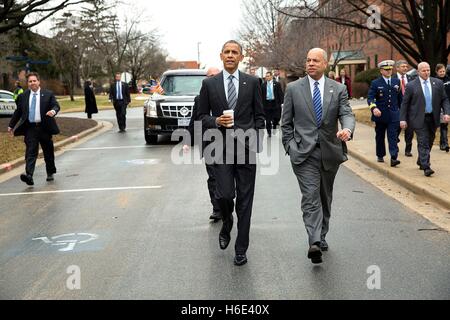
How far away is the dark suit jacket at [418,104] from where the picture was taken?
9867 millimetres

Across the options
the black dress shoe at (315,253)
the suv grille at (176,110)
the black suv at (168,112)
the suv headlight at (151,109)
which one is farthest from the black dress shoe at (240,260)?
the suv headlight at (151,109)

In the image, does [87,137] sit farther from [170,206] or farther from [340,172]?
[170,206]

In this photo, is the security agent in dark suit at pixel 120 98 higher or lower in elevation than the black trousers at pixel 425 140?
higher

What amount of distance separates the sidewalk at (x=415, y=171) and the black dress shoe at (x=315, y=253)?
3.23 metres

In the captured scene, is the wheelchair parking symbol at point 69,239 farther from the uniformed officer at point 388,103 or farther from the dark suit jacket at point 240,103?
the uniformed officer at point 388,103

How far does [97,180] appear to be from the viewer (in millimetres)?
10992

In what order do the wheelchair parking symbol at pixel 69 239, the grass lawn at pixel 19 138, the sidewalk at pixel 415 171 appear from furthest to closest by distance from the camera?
the grass lawn at pixel 19 138 → the sidewalk at pixel 415 171 → the wheelchair parking symbol at pixel 69 239

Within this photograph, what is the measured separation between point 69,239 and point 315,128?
3.07 m

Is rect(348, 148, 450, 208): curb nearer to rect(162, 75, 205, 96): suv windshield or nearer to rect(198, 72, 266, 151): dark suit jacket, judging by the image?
rect(198, 72, 266, 151): dark suit jacket

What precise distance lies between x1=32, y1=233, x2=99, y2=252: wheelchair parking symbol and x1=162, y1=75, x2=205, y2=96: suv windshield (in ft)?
35.7

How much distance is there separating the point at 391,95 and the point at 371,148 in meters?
3.16

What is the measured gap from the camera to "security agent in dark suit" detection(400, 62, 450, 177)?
9828 millimetres

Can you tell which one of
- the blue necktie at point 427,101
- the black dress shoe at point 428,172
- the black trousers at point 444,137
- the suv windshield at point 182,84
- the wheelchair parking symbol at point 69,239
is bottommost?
the wheelchair parking symbol at point 69,239
